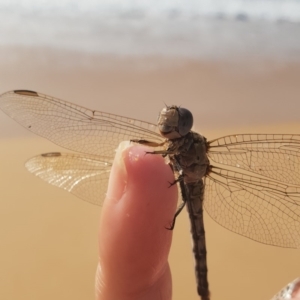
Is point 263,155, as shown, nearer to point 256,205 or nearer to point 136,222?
point 256,205

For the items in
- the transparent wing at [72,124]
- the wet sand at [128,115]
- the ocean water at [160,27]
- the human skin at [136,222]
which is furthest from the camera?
the ocean water at [160,27]

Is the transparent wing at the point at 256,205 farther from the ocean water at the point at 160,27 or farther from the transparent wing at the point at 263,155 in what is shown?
the ocean water at the point at 160,27

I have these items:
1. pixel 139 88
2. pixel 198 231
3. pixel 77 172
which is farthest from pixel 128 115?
pixel 198 231

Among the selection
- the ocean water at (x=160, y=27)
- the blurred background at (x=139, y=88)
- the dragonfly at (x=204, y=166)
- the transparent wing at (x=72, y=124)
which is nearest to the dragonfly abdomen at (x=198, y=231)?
the dragonfly at (x=204, y=166)

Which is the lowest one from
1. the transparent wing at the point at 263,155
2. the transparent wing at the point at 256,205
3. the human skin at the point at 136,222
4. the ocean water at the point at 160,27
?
the human skin at the point at 136,222

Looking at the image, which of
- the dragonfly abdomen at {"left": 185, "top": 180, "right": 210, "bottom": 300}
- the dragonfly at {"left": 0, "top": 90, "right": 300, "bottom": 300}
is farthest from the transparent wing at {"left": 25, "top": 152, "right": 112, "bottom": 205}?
the dragonfly abdomen at {"left": 185, "top": 180, "right": 210, "bottom": 300}
